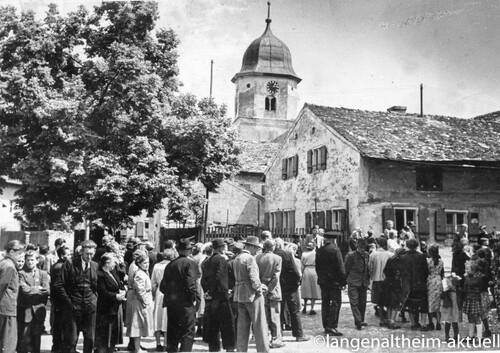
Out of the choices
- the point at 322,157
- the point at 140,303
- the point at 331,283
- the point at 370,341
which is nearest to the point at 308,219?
the point at 322,157

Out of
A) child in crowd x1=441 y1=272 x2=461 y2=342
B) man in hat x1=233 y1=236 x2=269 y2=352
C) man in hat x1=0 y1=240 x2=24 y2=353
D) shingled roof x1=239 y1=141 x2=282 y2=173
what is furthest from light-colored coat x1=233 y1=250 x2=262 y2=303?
shingled roof x1=239 y1=141 x2=282 y2=173

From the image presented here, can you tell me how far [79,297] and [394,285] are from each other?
19.6ft

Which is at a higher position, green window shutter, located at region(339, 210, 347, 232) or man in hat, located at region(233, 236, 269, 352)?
green window shutter, located at region(339, 210, 347, 232)

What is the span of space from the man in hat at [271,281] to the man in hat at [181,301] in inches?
50.9

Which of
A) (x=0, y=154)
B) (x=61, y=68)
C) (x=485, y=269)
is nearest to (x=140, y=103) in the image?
(x=61, y=68)

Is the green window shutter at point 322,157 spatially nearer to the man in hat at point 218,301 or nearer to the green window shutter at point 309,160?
the green window shutter at point 309,160

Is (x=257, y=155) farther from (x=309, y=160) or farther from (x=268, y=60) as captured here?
(x=268, y=60)

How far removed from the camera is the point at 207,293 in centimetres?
853

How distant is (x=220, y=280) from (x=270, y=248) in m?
1.00

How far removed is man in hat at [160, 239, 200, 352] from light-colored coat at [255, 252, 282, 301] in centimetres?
128

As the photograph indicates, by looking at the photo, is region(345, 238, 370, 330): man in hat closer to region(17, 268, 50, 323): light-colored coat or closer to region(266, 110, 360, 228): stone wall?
region(17, 268, 50, 323): light-colored coat

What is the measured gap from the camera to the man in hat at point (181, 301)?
7812mm

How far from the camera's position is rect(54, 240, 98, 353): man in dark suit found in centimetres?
757

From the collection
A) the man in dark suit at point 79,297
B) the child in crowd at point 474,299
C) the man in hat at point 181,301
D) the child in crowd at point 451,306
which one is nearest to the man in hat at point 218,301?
the man in hat at point 181,301
